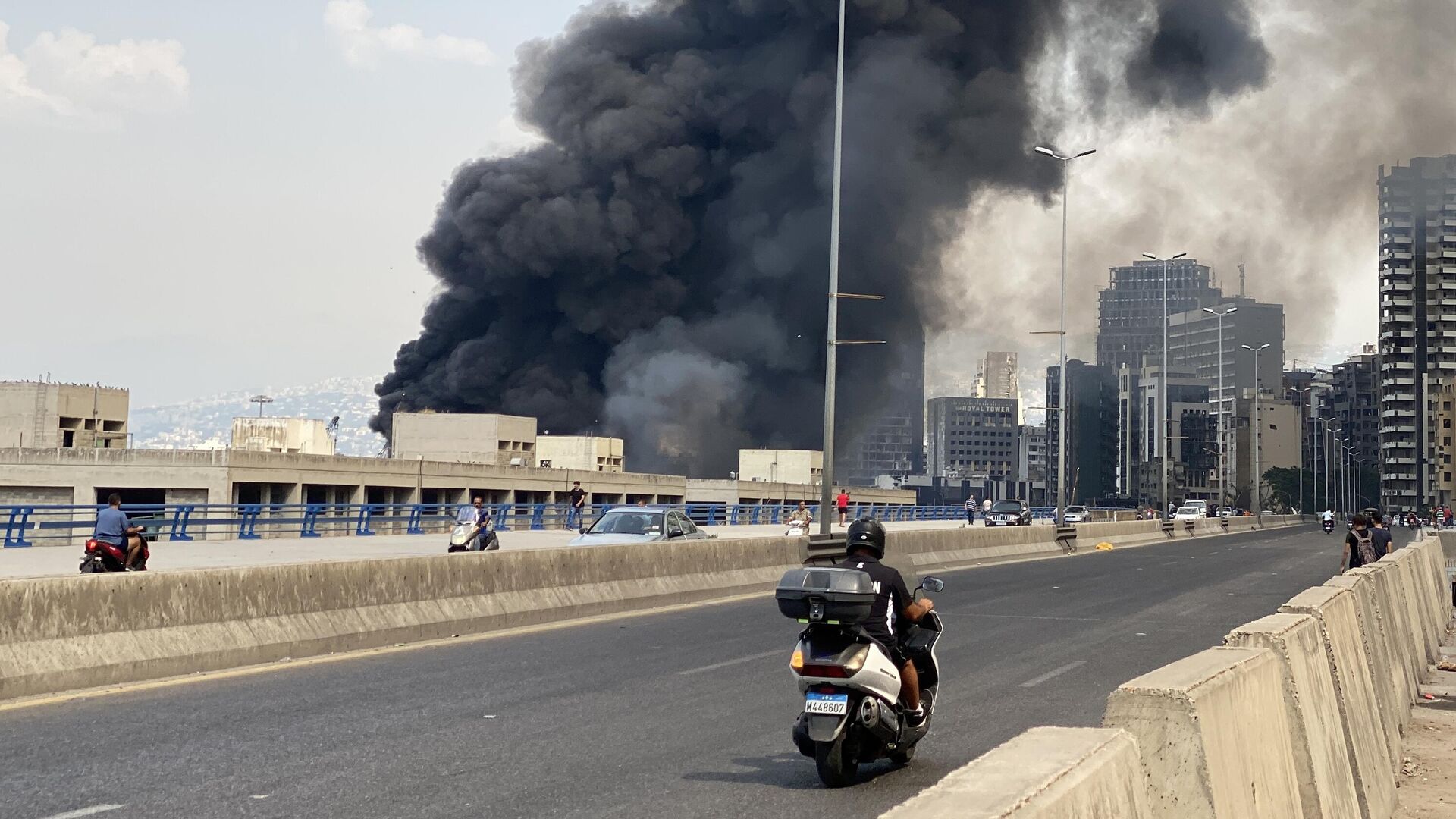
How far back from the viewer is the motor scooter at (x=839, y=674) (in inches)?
307

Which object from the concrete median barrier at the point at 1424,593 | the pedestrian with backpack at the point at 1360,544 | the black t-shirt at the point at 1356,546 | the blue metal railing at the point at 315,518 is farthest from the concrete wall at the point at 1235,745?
the blue metal railing at the point at 315,518

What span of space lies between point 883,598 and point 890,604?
0.14 meters

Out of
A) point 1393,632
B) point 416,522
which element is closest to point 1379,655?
point 1393,632

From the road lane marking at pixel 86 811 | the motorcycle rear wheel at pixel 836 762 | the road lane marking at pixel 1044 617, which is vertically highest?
the motorcycle rear wheel at pixel 836 762

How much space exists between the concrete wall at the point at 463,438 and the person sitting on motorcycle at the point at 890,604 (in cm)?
9008

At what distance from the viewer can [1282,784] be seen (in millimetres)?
5066

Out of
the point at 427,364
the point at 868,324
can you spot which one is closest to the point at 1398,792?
the point at 868,324

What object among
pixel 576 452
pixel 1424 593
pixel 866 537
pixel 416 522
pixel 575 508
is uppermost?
pixel 576 452

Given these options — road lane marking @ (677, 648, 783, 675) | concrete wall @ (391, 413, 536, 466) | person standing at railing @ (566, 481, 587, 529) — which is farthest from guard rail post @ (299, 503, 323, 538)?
concrete wall @ (391, 413, 536, 466)

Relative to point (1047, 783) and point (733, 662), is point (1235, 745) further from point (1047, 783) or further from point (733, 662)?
point (733, 662)

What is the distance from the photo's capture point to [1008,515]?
65.0 metres

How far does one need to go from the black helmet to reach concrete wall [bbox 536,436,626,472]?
94618 mm

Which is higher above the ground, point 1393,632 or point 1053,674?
point 1393,632

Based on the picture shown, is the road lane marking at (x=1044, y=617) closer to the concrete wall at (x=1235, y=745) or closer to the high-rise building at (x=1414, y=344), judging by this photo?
the concrete wall at (x=1235, y=745)
